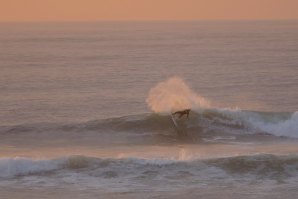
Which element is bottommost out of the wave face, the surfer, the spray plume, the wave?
the wave

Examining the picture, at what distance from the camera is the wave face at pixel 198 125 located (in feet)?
90.4

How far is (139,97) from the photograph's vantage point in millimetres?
36625

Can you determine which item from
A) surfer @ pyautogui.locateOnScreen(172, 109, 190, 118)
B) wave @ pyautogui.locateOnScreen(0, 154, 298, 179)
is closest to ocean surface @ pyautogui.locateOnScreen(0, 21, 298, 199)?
wave @ pyautogui.locateOnScreen(0, 154, 298, 179)

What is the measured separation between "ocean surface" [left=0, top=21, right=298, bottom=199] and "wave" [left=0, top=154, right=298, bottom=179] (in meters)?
0.03

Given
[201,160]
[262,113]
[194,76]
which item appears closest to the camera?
[201,160]

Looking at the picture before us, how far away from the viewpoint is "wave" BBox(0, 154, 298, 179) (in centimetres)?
1953

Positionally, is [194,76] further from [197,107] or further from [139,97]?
[197,107]

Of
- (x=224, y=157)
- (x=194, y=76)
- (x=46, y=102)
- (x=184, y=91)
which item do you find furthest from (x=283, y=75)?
(x=224, y=157)

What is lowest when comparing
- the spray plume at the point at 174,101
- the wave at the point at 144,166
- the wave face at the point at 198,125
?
the wave at the point at 144,166

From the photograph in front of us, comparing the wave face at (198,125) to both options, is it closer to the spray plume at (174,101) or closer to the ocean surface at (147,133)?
the ocean surface at (147,133)

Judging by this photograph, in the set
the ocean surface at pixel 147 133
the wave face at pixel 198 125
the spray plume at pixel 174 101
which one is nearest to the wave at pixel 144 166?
the ocean surface at pixel 147 133

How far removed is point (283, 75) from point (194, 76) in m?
7.05

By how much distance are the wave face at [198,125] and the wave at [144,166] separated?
6.92 metres

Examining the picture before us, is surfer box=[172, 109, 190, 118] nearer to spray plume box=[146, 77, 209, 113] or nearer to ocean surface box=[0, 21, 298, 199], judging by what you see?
ocean surface box=[0, 21, 298, 199]
